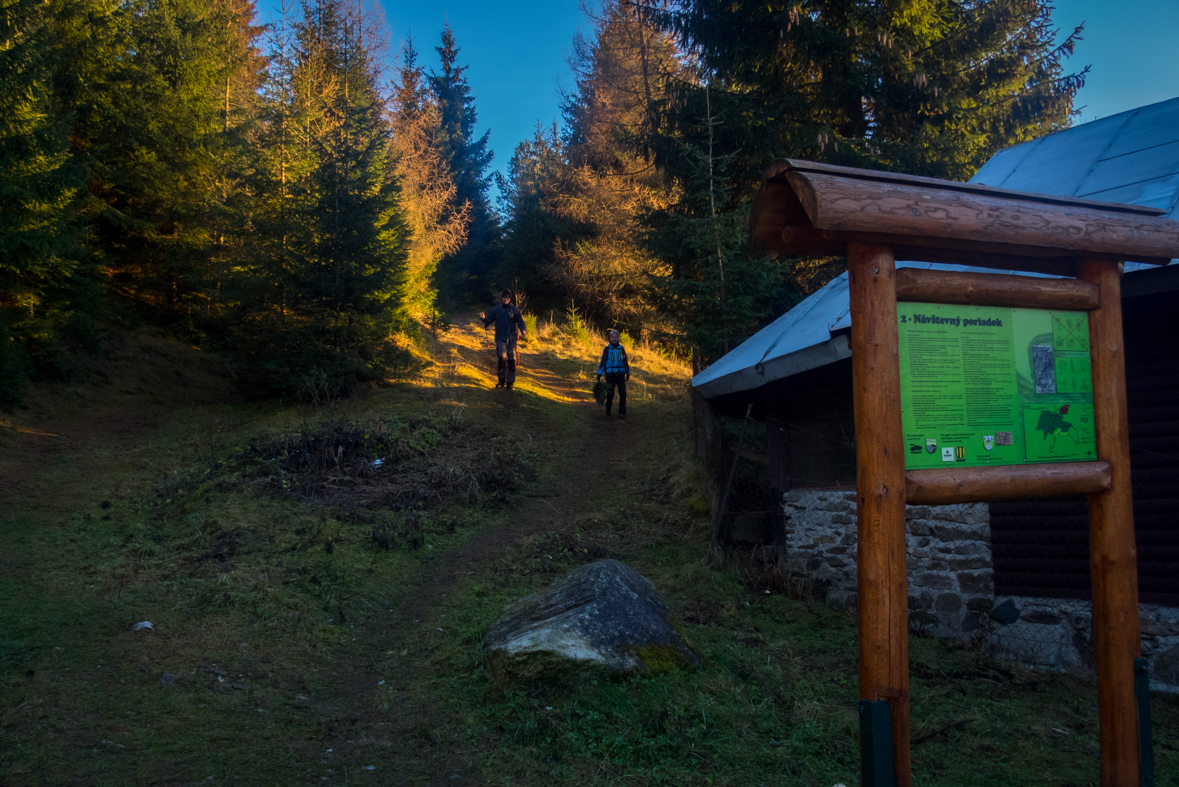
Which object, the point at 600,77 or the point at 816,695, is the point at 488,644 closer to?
the point at 816,695

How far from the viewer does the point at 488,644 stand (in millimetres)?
5383

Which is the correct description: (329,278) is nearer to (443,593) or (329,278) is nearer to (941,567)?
(443,593)

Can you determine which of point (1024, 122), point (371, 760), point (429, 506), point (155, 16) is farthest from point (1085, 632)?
point (155, 16)

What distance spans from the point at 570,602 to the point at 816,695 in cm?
188

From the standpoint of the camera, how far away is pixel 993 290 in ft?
10.5

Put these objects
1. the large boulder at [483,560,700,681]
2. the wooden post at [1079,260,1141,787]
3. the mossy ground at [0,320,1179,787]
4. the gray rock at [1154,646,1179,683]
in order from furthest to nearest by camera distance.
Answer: the gray rock at [1154,646,1179,683]
the large boulder at [483,560,700,681]
the mossy ground at [0,320,1179,787]
the wooden post at [1079,260,1141,787]

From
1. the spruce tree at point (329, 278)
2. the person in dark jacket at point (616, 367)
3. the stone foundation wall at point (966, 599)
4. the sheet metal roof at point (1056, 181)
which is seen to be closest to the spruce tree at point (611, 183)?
the person in dark jacket at point (616, 367)

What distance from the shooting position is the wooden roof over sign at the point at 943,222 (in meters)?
2.87

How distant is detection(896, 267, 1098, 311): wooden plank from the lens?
10.0 feet

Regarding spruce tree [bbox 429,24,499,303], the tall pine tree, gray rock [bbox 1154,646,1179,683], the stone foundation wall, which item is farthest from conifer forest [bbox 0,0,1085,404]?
spruce tree [bbox 429,24,499,303]

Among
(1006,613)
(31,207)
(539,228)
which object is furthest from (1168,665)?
(539,228)

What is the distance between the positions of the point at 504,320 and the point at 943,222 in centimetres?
1246

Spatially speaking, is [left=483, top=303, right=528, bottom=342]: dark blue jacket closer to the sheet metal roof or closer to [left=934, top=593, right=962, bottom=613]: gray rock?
the sheet metal roof

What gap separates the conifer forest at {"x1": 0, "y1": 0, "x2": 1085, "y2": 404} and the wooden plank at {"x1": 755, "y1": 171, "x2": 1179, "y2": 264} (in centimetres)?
708
